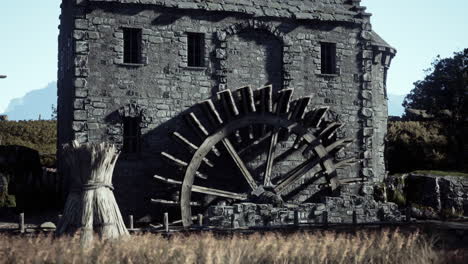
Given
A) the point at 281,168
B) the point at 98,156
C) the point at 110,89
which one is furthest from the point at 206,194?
the point at 98,156

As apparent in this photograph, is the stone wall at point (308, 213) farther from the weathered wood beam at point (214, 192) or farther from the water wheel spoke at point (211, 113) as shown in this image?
the water wheel spoke at point (211, 113)

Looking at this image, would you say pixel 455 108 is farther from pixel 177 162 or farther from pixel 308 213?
pixel 177 162

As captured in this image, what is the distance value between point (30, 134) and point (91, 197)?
26189mm

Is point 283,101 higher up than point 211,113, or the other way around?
point 283,101

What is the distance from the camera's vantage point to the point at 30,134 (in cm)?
3453

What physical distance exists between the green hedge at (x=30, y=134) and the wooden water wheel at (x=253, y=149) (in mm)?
15133

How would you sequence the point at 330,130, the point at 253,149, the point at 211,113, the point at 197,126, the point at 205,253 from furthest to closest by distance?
the point at 330,130 < the point at 253,149 < the point at 211,113 < the point at 197,126 < the point at 205,253

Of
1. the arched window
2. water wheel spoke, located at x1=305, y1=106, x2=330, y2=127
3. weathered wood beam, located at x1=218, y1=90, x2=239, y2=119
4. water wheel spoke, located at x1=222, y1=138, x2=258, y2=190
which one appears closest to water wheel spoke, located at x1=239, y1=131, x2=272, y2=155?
water wheel spoke, located at x1=222, y1=138, x2=258, y2=190

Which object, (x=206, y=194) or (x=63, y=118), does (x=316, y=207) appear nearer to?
A: (x=206, y=194)

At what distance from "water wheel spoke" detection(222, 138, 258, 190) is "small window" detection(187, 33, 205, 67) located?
2583mm

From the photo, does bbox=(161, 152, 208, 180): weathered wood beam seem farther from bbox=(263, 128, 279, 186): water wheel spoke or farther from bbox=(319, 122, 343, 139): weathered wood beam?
bbox=(319, 122, 343, 139): weathered wood beam

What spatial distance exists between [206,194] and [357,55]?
6663mm

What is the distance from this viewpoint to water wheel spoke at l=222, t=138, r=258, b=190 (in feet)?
62.8

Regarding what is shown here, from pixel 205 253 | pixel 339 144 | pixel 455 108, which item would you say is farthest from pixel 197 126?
pixel 455 108
